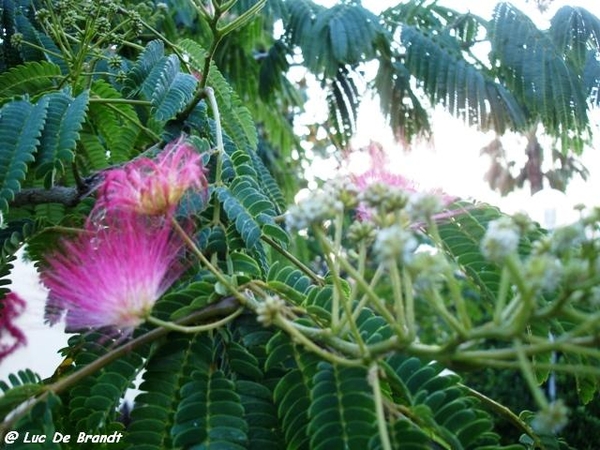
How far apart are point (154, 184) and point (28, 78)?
0.76 meters

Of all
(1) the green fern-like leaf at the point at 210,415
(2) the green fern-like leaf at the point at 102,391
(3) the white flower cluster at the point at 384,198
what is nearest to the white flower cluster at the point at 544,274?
(3) the white flower cluster at the point at 384,198

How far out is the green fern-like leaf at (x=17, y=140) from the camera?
1076 millimetres

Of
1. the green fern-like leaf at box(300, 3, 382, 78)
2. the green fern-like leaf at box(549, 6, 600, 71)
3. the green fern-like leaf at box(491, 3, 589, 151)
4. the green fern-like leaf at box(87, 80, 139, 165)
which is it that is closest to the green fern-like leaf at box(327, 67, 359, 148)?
the green fern-like leaf at box(300, 3, 382, 78)

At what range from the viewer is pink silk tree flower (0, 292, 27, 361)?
1.23m

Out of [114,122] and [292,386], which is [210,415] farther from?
[114,122]

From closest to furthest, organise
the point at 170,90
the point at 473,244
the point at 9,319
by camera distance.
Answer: the point at 473,244
the point at 9,319
the point at 170,90

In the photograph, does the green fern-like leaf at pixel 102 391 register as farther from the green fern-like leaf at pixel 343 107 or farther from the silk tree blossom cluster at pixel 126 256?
the green fern-like leaf at pixel 343 107

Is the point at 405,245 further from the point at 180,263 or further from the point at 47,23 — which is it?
the point at 47,23

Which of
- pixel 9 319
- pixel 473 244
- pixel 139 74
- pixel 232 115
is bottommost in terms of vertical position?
pixel 9 319

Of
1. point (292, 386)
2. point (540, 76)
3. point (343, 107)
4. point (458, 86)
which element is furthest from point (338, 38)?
point (292, 386)

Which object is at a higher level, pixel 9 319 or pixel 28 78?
pixel 28 78

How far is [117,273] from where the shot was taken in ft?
2.85

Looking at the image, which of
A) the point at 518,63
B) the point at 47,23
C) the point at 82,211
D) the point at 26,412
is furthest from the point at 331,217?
the point at 518,63

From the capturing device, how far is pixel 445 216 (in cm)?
110
